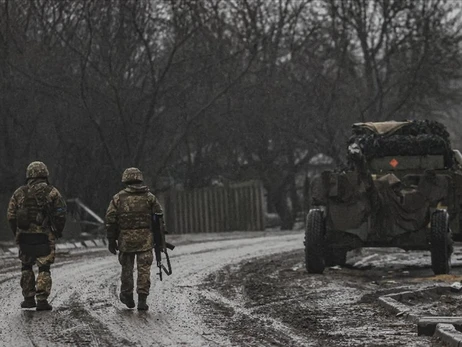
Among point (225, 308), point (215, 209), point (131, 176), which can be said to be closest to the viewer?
point (225, 308)

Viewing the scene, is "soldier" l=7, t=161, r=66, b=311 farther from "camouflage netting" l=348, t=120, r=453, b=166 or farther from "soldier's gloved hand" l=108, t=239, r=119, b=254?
"camouflage netting" l=348, t=120, r=453, b=166

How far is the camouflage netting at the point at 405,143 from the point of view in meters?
19.7

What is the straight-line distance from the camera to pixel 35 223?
1321 centimetres

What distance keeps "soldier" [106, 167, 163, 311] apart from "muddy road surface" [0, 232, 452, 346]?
0.38m

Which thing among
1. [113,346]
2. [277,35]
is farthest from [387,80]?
[113,346]

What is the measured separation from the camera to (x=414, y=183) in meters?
18.3

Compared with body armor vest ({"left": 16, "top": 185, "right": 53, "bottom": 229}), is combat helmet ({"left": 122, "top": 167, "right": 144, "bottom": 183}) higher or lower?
higher

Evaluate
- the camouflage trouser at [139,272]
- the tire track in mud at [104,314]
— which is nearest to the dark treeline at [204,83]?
the tire track in mud at [104,314]

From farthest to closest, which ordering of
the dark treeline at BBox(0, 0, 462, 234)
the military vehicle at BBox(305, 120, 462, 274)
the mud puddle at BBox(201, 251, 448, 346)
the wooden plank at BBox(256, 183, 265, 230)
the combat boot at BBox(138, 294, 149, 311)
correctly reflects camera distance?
the wooden plank at BBox(256, 183, 265, 230)
the dark treeline at BBox(0, 0, 462, 234)
the military vehicle at BBox(305, 120, 462, 274)
the combat boot at BBox(138, 294, 149, 311)
the mud puddle at BBox(201, 251, 448, 346)

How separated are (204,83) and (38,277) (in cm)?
2341

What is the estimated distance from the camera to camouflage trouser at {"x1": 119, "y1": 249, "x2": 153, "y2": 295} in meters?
12.9

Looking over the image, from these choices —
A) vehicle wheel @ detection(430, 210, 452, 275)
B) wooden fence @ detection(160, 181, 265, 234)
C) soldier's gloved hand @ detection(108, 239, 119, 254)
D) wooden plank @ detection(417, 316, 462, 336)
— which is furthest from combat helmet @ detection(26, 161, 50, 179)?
wooden fence @ detection(160, 181, 265, 234)

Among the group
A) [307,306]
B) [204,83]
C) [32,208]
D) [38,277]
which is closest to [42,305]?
[38,277]

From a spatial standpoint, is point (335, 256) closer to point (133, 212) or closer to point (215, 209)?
point (133, 212)
